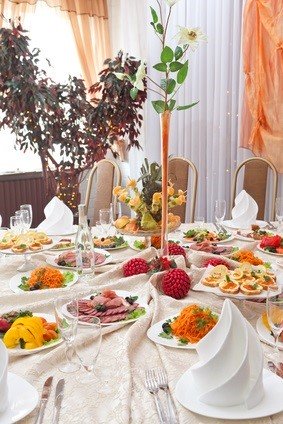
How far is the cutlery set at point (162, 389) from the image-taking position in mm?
993

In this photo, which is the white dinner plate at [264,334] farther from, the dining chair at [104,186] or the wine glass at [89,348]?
the dining chair at [104,186]

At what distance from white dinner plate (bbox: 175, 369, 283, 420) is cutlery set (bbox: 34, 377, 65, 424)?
10.1 inches

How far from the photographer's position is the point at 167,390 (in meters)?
1.10

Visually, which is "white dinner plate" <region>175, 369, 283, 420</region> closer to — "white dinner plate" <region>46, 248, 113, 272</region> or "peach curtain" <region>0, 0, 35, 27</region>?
"white dinner plate" <region>46, 248, 113, 272</region>

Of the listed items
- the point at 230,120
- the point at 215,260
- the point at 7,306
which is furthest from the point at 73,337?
the point at 230,120

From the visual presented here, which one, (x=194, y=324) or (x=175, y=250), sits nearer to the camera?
(x=194, y=324)

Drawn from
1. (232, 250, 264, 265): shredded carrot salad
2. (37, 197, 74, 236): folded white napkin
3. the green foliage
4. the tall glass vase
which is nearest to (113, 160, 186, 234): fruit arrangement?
the tall glass vase

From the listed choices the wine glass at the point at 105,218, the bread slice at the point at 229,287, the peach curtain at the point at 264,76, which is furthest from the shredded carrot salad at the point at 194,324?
the peach curtain at the point at 264,76

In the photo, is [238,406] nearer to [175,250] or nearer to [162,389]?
[162,389]

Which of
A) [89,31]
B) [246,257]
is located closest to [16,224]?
[246,257]

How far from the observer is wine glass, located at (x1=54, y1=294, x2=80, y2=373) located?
1.15m

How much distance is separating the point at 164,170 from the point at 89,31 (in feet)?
10.8

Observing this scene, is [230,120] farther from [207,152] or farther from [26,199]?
[26,199]

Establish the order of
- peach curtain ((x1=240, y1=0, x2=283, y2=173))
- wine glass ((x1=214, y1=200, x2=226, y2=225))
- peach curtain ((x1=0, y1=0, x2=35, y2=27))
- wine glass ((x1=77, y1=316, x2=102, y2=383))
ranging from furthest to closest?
1. peach curtain ((x1=0, y1=0, x2=35, y2=27))
2. peach curtain ((x1=240, y1=0, x2=283, y2=173))
3. wine glass ((x1=214, y1=200, x2=226, y2=225))
4. wine glass ((x1=77, y1=316, x2=102, y2=383))
